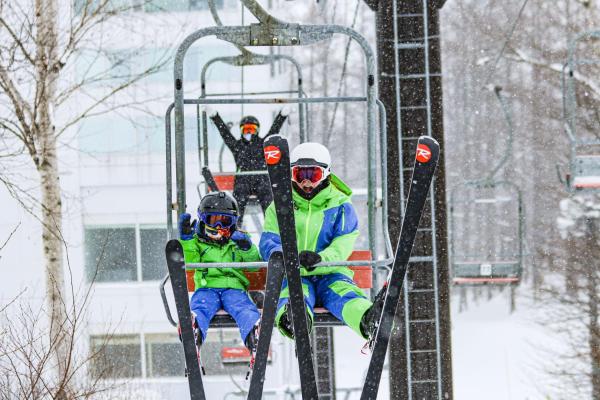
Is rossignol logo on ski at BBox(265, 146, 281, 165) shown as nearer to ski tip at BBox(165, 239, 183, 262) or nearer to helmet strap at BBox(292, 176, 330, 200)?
ski tip at BBox(165, 239, 183, 262)

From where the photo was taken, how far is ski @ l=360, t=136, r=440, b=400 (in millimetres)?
3725

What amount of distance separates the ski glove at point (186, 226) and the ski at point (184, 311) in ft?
2.46

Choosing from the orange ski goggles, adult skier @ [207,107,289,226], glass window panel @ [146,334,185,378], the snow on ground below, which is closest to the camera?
adult skier @ [207,107,289,226]

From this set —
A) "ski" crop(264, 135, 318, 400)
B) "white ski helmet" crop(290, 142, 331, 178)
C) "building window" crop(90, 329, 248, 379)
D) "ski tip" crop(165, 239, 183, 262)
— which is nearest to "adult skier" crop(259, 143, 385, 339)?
"white ski helmet" crop(290, 142, 331, 178)

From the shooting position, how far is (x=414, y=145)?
5.74 metres

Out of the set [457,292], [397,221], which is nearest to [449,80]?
[457,292]

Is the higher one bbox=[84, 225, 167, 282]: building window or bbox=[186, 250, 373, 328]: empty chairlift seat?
bbox=[186, 250, 373, 328]: empty chairlift seat

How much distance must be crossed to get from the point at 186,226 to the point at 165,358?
Answer: 22.9 meters

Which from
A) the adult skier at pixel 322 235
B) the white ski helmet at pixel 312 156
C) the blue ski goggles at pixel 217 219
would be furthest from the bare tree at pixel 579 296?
the white ski helmet at pixel 312 156

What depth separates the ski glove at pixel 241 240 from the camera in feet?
16.9

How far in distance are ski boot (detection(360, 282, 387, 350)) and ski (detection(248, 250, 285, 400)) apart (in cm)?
52

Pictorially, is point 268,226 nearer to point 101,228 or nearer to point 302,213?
point 302,213

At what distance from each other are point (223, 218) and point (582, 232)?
19249mm

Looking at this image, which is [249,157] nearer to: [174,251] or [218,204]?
[218,204]
